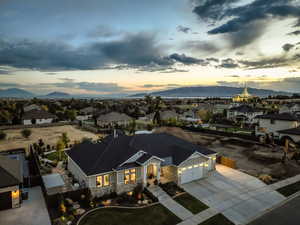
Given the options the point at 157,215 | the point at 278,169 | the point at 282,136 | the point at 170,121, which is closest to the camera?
the point at 157,215

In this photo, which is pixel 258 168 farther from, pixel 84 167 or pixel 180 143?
pixel 84 167

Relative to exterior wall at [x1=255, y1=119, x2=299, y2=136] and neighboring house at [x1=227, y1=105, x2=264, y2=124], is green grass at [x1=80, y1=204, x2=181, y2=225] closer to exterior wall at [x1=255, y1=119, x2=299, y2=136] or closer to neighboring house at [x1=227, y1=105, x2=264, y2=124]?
exterior wall at [x1=255, y1=119, x2=299, y2=136]

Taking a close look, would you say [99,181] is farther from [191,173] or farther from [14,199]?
[191,173]

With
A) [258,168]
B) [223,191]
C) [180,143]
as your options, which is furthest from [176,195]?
[258,168]

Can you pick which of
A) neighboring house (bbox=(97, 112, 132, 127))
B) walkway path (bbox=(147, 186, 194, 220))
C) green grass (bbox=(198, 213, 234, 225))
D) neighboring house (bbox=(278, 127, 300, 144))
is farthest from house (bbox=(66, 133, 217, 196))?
neighboring house (bbox=(97, 112, 132, 127))

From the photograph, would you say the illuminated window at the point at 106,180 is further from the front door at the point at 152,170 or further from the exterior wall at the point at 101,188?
the front door at the point at 152,170

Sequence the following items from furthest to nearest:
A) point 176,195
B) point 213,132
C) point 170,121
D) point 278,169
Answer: point 170,121 < point 213,132 < point 278,169 < point 176,195

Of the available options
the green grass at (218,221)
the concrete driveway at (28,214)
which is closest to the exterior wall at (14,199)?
the concrete driveway at (28,214)
